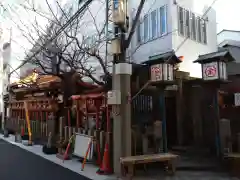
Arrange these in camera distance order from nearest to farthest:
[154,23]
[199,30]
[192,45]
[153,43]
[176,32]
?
[176,32]
[153,43]
[154,23]
[192,45]
[199,30]

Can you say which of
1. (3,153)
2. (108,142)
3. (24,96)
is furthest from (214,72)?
(24,96)

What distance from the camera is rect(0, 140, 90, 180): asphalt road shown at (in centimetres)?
642

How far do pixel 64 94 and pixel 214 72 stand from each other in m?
6.99

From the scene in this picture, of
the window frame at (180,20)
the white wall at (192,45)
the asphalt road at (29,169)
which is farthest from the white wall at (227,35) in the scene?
the asphalt road at (29,169)

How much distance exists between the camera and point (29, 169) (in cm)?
723

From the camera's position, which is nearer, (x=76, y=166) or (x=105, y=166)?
(x=105, y=166)

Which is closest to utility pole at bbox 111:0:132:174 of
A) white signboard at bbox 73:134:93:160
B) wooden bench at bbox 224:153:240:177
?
white signboard at bbox 73:134:93:160

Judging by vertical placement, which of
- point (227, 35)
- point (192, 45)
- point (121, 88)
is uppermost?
point (227, 35)

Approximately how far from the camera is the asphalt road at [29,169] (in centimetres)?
642

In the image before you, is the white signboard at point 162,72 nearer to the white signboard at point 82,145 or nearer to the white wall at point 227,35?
the white signboard at point 82,145

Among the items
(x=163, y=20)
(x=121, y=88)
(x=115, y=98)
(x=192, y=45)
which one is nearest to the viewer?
(x=115, y=98)

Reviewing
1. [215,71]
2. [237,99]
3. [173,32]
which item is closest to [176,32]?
[173,32]

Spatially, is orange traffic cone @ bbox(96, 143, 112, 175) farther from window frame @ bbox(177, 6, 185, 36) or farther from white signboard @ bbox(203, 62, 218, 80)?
window frame @ bbox(177, 6, 185, 36)

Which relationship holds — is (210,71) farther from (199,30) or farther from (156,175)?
(199,30)
